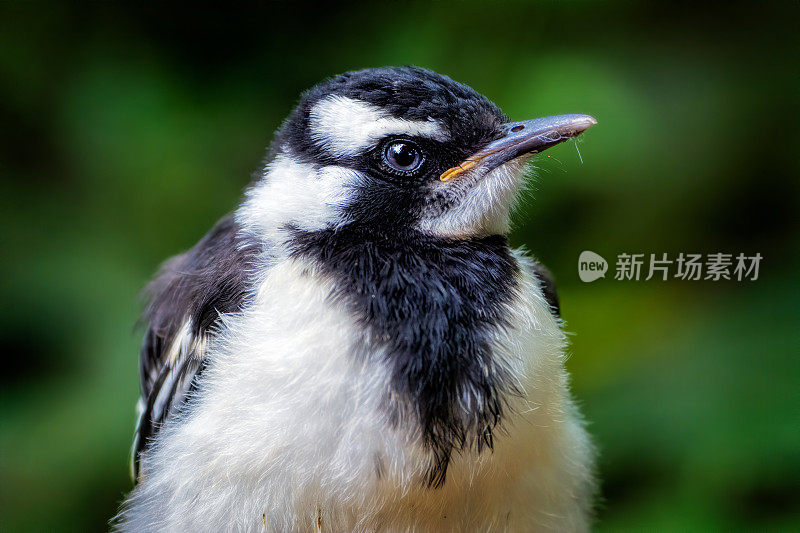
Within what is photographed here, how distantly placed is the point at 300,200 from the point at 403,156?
20 centimetres

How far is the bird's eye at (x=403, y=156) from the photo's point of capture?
1.27 metres

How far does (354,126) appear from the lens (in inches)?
50.7

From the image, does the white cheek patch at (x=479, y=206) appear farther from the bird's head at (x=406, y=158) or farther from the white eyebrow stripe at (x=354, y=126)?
the white eyebrow stripe at (x=354, y=126)

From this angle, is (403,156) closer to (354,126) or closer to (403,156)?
(403,156)

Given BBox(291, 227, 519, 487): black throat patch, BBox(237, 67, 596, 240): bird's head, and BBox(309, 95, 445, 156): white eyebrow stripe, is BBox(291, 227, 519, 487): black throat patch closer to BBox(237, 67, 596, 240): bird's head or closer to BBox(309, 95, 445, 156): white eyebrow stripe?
BBox(237, 67, 596, 240): bird's head

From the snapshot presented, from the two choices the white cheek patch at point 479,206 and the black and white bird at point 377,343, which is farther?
the white cheek patch at point 479,206

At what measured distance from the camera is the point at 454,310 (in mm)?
1202

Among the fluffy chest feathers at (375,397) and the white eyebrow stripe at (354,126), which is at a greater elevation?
the white eyebrow stripe at (354,126)

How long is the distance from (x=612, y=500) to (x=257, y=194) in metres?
1.33

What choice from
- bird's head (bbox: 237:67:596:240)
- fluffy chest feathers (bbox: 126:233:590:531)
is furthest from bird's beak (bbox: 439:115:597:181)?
fluffy chest feathers (bbox: 126:233:590:531)

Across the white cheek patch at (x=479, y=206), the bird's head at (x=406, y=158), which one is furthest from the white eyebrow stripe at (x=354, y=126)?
the white cheek patch at (x=479, y=206)

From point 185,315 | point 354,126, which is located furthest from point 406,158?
point 185,315

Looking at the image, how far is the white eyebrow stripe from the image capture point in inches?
49.7

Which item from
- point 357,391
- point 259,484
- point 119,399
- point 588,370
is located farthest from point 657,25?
point 119,399
